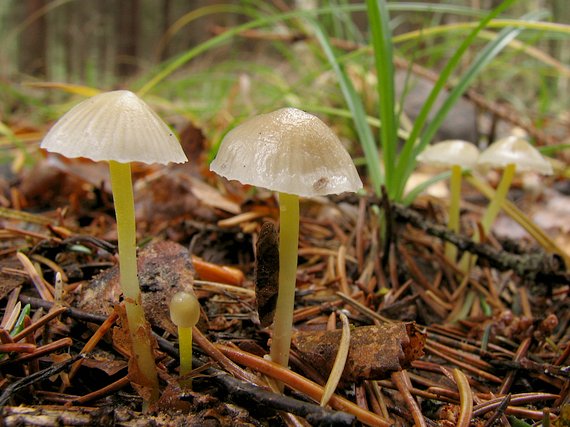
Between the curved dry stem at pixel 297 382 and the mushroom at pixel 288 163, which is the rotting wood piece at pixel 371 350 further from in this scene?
the mushroom at pixel 288 163

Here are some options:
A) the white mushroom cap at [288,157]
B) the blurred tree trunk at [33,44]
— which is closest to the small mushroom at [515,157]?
the white mushroom cap at [288,157]

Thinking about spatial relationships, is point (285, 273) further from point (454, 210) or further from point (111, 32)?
point (111, 32)

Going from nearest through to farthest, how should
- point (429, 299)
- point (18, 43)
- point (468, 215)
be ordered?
1. point (429, 299)
2. point (468, 215)
3. point (18, 43)

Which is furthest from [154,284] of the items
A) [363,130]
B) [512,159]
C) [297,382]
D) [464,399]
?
[512,159]

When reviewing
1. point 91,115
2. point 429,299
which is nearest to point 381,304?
point 429,299

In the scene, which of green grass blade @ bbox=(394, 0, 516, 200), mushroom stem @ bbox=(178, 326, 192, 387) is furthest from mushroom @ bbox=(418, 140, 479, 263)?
mushroom stem @ bbox=(178, 326, 192, 387)

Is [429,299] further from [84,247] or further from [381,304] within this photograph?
[84,247]
